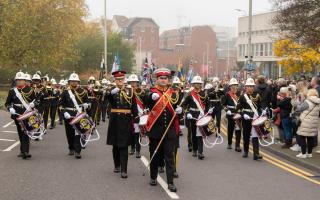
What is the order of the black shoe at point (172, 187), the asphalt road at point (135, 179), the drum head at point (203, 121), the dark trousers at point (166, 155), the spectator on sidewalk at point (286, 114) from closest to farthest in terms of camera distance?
1. the asphalt road at point (135, 179)
2. the black shoe at point (172, 187)
3. the dark trousers at point (166, 155)
4. the drum head at point (203, 121)
5. the spectator on sidewalk at point (286, 114)

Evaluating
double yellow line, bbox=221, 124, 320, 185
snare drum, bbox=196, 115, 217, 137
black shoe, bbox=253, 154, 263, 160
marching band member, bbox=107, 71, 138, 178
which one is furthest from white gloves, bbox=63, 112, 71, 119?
double yellow line, bbox=221, 124, 320, 185

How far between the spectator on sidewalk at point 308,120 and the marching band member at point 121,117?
4.32m

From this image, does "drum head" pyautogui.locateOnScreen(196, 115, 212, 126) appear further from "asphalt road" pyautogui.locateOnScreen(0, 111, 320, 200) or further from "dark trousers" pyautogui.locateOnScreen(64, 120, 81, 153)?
"dark trousers" pyautogui.locateOnScreen(64, 120, 81, 153)

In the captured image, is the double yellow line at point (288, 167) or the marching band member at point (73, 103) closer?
the double yellow line at point (288, 167)

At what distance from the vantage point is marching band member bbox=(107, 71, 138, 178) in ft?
32.7

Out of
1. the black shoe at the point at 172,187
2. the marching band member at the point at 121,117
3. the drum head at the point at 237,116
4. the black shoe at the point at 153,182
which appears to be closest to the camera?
the black shoe at the point at 172,187

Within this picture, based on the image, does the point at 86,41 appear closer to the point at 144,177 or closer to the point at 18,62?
the point at 18,62

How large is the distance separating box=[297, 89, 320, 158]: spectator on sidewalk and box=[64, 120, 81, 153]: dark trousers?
17.2 feet

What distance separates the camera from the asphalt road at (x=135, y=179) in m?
8.51

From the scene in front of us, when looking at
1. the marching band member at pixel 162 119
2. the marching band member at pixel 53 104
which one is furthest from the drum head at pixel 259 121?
the marching band member at pixel 53 104

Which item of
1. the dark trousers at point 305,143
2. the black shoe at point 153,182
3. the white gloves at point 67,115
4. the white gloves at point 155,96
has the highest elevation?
the white gloves at point 155,96

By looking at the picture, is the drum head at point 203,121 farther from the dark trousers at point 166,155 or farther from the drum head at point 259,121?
the dark trousers at point 166,155

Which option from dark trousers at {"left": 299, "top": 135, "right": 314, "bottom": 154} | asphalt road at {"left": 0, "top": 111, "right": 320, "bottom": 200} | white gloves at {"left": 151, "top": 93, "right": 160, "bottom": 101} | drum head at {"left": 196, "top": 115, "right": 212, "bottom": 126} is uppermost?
white gloves at {"left": 151, "top": 93, "right": 160, "bottom": 101}

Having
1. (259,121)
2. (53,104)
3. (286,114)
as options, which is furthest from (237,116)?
(53,104)
